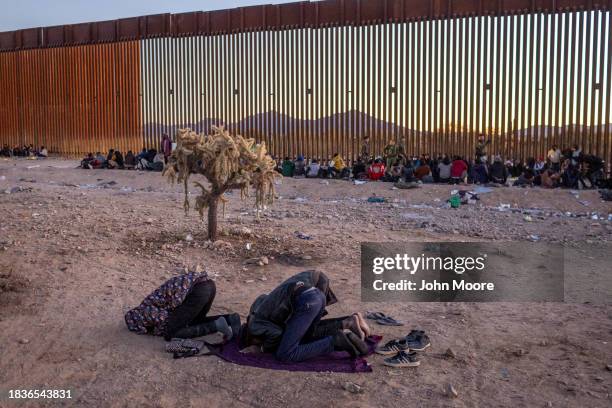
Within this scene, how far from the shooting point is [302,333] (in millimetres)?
4602

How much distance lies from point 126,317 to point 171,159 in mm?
2977

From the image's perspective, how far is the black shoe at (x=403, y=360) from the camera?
452 centimetres

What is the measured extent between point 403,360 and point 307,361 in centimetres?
65

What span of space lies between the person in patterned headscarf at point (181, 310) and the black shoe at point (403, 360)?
1.22 metres

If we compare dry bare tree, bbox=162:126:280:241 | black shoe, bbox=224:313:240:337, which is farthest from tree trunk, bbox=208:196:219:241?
black shoe, bbox=224:313:240:337

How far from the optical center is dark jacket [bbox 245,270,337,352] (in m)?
4.65

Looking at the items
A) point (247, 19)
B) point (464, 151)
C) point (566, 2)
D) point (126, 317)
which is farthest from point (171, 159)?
point (247, 19)

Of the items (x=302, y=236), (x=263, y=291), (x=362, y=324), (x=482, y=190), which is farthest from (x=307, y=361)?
(x=482, y=190)

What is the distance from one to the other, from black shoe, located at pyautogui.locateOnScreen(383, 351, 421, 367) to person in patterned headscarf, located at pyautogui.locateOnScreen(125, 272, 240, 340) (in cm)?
122

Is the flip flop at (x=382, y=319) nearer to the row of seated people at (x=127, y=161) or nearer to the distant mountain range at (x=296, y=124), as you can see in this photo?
the distant mountain range at (x=296, y=124)

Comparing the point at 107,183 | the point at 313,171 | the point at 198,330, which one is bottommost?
the point at 198,330

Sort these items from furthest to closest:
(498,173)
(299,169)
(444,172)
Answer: (299,169) → (444,172) → (498,173)

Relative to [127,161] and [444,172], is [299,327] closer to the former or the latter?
[444,172]

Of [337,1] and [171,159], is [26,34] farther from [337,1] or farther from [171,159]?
[171,159]
